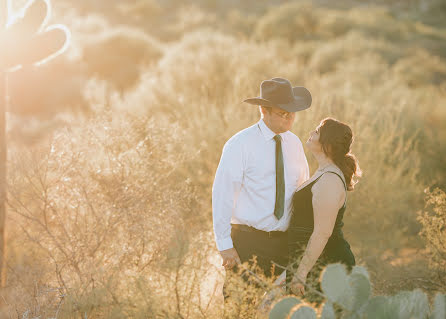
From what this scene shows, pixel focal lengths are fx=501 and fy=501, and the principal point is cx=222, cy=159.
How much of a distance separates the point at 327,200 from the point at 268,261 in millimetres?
685

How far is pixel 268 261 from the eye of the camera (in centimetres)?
382

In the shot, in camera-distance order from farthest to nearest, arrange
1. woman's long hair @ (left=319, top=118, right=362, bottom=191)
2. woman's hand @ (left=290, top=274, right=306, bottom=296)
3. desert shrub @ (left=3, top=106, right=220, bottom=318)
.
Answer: desert shrub @ (left=3, top=106, right=220, bottom=318), woman's long hair @ (left=319, top=118, right=362, bottom=191), woman's hand @ (left=290, top=274, right=306, bottom=296)

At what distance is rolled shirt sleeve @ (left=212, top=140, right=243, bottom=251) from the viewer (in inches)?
146

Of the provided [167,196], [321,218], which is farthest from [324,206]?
[167,196]

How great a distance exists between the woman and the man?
0.15 meters

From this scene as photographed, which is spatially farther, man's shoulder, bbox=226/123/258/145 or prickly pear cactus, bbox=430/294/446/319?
man's shoulder, bbox=226/123/258/145

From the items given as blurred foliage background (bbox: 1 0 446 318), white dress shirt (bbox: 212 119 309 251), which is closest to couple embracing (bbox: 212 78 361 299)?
white dress shirt (bbox: 212 119 309 251)

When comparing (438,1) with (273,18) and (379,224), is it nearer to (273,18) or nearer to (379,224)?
(273,18)

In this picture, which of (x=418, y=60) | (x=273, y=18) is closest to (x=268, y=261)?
(x=418, y=60)

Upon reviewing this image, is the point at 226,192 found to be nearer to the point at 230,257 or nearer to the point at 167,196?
the point at 230,257

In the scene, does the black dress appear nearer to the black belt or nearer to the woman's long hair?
the black belt

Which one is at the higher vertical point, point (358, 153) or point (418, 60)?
point (418, 60)

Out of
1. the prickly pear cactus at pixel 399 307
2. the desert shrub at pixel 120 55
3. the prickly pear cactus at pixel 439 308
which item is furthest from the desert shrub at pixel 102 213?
the desert shrub at pixel 120 55

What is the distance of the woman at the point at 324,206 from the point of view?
3.55 meters
